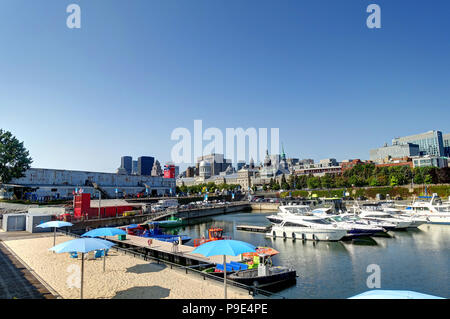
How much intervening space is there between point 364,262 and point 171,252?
857 inches

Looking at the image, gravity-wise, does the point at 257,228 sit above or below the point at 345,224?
below

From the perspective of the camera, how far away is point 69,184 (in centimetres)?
9250

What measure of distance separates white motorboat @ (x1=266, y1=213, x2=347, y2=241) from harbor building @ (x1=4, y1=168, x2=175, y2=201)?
48.1 m

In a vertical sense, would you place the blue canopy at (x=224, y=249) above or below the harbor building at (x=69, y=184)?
below

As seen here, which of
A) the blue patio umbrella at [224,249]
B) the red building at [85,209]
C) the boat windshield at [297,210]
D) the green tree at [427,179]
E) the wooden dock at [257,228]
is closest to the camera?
the blue patio umbrella at [224,249]

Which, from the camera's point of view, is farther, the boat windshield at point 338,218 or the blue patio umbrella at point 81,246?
the boat windshield at point 338,218

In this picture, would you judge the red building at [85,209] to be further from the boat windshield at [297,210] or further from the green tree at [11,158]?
the boat windshield at [297,210]

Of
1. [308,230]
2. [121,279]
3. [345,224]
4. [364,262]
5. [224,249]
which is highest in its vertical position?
[224,249]

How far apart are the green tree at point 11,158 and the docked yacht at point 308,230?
2598 inches

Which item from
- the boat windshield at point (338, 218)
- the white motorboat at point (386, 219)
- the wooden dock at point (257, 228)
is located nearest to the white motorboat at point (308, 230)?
the wooden dock at point (257, 228)

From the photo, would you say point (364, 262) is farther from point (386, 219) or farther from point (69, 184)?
point (69, 184)

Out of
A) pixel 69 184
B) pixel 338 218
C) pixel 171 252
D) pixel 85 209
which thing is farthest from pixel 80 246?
pixel 69 184

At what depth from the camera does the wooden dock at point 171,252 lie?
2783 centimetres
